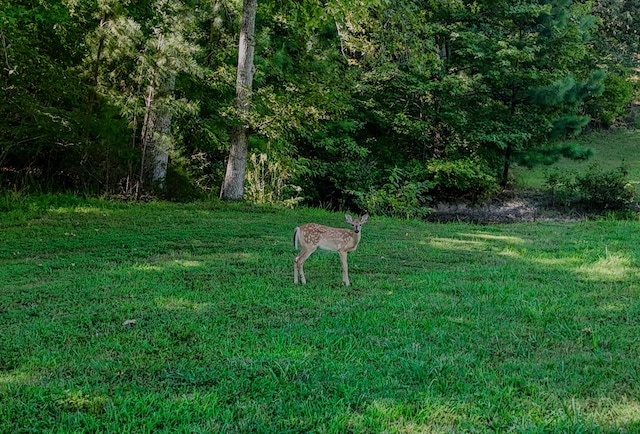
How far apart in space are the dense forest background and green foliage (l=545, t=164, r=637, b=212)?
1.88 metres

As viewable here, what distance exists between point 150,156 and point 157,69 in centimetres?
180

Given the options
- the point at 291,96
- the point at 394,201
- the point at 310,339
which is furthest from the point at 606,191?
the point at 310,339

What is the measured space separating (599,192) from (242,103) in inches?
392

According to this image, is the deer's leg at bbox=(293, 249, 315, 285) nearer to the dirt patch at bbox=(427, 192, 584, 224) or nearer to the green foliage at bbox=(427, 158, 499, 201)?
the dirt patch at bbox=(427, 192, 584, 224)

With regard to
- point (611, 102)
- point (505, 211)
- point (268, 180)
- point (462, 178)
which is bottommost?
point (505, 211)

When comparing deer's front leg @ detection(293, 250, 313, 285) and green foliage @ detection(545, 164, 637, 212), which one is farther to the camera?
green foliage @ detection(545, 164, 637, 212)

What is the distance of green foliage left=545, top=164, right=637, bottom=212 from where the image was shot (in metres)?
14.6

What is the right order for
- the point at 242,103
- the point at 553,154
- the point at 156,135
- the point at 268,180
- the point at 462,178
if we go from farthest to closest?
the point at 553,154
the point at 462,178
the point at 268,180
the point at 242,103
the point at 156,135

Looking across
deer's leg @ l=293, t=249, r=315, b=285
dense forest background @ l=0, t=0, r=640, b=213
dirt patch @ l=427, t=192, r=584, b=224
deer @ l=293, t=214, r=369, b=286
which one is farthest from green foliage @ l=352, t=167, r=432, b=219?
deer's leg @ l=293, t=249, r=315, b=285

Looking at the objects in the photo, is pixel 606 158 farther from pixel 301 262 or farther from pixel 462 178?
pixel 301 262

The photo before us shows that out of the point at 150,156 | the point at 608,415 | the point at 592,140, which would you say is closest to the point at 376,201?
the point at 150,156

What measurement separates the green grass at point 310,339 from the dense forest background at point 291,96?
366cm

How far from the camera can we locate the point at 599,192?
15.0 m

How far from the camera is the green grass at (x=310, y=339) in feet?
8.84
